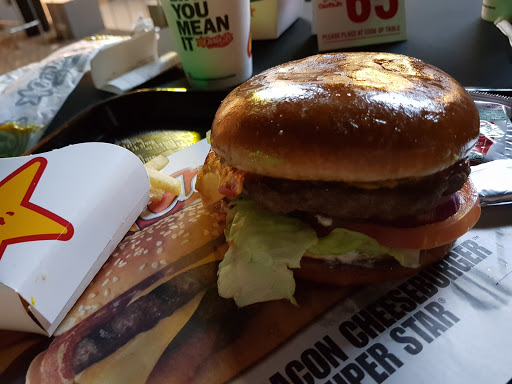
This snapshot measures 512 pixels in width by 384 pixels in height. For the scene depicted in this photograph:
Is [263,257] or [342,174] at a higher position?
[342,174]

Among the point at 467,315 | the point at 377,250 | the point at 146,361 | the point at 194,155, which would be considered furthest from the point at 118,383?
the point at 194,155

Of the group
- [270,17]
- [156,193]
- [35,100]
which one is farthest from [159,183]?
[270,17]

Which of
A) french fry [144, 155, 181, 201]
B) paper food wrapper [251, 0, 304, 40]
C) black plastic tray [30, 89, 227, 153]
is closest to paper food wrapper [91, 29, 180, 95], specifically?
black plastic tray [30, 89, 227, 153]

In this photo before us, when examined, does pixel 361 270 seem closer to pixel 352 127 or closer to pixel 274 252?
pixel 274 252

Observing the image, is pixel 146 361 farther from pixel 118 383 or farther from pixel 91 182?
pixel 91 182

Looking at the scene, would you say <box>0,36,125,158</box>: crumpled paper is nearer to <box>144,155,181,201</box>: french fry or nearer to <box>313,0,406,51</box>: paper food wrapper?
<box>144,155,181,201</box>: french fry

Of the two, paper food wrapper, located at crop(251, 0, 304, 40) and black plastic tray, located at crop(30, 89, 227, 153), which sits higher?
paper food wrapper, located at crop(251, 0, 304, 40)

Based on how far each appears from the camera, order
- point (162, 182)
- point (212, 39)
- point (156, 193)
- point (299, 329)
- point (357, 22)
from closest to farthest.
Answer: point (299, 329) → point (162, 182) → point (156, 193) → point (212, 39) → point (357, 22)
